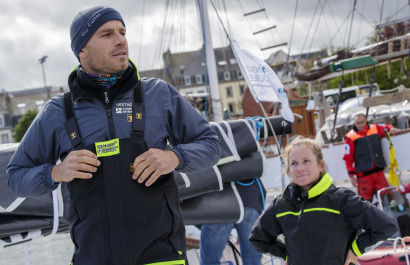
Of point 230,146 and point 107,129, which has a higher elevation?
point 107,129

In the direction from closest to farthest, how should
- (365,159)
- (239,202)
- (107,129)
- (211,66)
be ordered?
(107,129), (239,202), (365,159), (211,66)

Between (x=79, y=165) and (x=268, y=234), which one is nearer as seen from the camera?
(x=79, y=165)

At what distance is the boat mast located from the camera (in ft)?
30.6

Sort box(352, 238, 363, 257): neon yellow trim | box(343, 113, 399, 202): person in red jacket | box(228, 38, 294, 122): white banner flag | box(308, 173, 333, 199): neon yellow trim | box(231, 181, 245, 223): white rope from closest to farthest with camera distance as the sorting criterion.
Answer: box(352, 238, 363, 257): neon yellow trim < box(308, 173, 333, 199): neon yellow trim < box(231, 181, 245, 223): white rope < box(228, 38, 294, 122): white banner flag < box(343, 113, 399, 202): person in red jacket

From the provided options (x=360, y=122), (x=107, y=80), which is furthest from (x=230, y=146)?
(x=360, y=122)

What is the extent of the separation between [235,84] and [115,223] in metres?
71.0

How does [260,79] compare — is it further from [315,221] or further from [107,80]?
[107,80]

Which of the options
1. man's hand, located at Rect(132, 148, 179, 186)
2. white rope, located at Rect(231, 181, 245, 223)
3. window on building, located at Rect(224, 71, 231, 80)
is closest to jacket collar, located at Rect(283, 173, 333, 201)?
white rope, located at Rect(231, 181, 245, 223)

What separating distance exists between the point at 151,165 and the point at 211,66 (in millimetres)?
7687

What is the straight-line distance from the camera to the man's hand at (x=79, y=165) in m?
2.12

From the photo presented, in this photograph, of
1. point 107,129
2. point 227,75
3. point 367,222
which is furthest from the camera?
point 227,75

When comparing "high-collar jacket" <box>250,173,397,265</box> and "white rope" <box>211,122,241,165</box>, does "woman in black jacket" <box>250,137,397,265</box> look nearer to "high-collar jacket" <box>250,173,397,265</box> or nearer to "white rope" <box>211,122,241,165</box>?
"high-collar jacket" <box>250,173,397,265</box>

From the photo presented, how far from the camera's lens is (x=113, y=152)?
218 centimetres

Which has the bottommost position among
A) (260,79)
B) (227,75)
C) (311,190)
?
(311,190)
